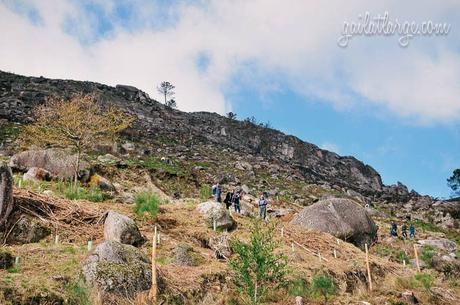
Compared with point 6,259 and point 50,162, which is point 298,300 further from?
point 50,162

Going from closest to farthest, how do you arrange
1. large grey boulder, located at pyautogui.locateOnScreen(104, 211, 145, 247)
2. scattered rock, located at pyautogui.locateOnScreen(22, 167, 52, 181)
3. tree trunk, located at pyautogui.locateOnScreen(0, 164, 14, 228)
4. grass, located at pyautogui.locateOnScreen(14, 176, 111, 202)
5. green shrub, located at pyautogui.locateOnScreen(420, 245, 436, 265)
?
tree trunk, located at pyautogui.locateOnScreen(0, 164, 14, 228) < large grey boulder, located at pyautogui.locateOnScreen(104, 211, 145, 247) < grass, located at pyautogui.locateOnScreen(14, 176, 111, 202) < scattered rock, located at pyautogui.locateOnScreen(22, 167, 52, 181) < green shrub, located at pyautogui.locateOnScreen(420, 245, 436, 265)

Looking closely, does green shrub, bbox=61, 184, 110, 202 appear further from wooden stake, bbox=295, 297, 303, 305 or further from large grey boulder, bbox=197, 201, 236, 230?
wooden stake, bbox=295, 297, 303, 305

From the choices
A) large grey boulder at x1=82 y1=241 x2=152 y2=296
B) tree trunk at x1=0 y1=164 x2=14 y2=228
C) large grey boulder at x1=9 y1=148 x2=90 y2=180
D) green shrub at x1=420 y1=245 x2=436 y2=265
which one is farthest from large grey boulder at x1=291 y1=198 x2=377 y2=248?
tree trunk at x1=0 y1=164 x2=14 y2=228

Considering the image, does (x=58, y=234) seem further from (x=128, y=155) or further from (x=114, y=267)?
(x=128, y=155)

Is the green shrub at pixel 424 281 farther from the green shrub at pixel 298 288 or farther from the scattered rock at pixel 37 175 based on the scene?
the scattered rock at pixel 37 175

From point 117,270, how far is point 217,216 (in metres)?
10.2

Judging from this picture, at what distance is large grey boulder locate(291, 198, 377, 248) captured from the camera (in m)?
28.8

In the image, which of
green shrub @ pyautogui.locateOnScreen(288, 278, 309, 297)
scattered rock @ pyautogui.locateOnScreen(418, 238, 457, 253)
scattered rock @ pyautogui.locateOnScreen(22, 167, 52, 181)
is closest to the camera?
green shrub @ pyautogui.locateOnScreen(288, 278, 309, 297)

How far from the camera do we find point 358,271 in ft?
71.9

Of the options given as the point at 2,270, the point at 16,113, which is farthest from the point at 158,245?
the point at 16,113

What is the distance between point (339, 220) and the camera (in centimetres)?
2948

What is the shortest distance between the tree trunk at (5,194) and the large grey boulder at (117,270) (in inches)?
160

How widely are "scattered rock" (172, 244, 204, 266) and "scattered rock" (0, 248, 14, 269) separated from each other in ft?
18.2

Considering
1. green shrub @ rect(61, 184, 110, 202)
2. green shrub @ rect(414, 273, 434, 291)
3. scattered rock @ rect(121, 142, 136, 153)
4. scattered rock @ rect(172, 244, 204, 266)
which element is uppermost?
scattered rock @ rect(121, 142, 136, 153)
